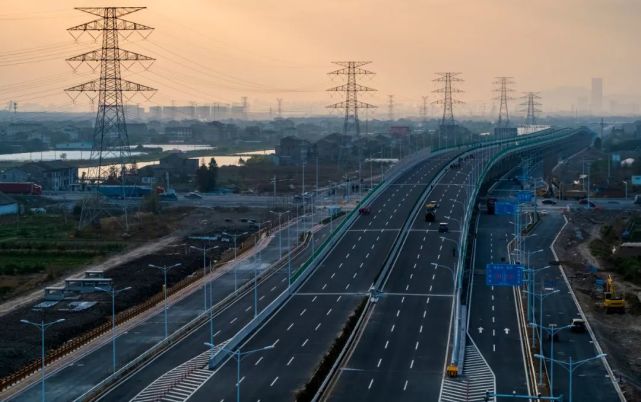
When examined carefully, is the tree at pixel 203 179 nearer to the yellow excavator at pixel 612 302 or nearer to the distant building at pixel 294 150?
the distant building at pixel 294 150

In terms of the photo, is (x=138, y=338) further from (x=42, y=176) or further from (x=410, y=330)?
(x=42, y=176)

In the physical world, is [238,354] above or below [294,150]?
below

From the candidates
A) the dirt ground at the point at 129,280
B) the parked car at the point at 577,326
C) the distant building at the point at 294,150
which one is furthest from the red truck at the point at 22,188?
the parked car at the point at 577,326

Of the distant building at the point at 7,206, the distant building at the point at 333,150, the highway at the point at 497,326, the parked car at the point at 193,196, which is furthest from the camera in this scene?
the distant building at the point at 333,150

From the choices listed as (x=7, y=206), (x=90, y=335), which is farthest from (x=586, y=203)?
(x=90, y=335)

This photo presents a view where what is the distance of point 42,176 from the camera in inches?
4146

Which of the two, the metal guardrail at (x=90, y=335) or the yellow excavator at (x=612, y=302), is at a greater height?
the yellow excavator at (x=612, y=302)

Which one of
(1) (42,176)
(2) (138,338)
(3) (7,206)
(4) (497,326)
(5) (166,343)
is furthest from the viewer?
(1) (42,176)

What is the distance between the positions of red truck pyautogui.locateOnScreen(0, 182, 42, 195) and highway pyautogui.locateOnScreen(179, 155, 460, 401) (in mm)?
40097

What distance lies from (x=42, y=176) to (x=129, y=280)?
57.0 metres

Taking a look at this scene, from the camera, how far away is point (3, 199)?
84188 mm

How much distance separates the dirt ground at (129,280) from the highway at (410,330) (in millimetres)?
11242

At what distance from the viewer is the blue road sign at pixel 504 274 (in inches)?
1671

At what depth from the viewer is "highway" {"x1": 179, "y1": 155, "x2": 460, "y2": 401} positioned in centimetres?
3136
